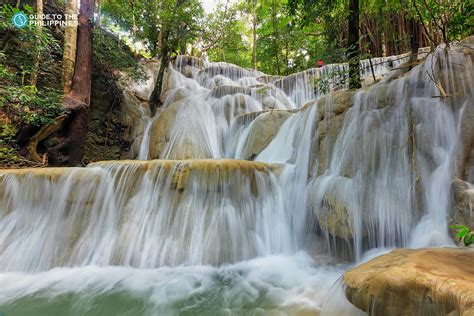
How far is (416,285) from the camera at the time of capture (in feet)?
5.35

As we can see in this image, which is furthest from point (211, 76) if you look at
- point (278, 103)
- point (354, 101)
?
point (354, 101)

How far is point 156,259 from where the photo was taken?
383cm

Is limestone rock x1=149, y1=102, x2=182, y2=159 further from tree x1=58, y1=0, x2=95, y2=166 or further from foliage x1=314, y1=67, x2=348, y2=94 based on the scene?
foliage x1=314, y1=67, x2=348, y2=94

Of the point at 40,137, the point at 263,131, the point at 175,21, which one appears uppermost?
the point at 175,21

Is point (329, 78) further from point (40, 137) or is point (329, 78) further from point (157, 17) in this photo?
point (40, 137)

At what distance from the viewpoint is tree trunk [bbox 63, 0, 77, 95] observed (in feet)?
23.1

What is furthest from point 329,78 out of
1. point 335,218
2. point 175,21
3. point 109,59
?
point 109,59

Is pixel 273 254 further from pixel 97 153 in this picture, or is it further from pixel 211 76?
pixel 211 76

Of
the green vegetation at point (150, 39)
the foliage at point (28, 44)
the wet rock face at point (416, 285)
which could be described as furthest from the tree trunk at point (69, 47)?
the wet rock face at point (416, 285)

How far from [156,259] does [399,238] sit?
11.3ft

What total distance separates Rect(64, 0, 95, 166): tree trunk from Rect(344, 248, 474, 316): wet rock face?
7.10m

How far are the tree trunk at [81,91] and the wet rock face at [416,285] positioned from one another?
7103mm

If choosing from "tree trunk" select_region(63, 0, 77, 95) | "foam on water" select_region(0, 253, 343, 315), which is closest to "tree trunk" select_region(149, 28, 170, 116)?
"tree trunk" select_region(63, 0, 77, 95)

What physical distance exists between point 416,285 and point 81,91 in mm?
8099
